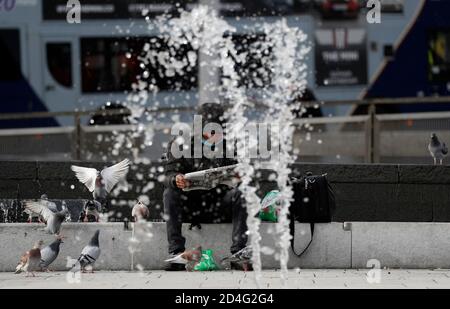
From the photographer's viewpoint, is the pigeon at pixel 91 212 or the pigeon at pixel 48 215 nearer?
the pigeon at pixel 48 215

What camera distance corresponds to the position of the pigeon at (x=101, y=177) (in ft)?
30.9

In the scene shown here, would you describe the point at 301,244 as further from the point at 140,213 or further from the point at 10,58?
the point at 10,58

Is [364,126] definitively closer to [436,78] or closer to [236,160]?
[236,160]

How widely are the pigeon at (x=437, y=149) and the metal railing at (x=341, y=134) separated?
1.03 feet

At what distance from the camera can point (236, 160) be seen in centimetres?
879

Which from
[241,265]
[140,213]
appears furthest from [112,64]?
[241,265]

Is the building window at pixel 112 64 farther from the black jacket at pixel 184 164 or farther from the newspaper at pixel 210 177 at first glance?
the newspaper at pixel 210 177

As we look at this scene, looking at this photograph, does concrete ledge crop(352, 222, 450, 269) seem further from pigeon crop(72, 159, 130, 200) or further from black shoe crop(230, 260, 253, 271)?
pigeon crop(72, 159, 130, 200)

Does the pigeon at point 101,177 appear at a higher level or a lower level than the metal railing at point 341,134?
lower

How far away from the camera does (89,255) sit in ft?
28.0

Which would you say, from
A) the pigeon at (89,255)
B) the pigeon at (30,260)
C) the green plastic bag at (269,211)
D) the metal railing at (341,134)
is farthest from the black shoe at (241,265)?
the metal railing at (341,134)

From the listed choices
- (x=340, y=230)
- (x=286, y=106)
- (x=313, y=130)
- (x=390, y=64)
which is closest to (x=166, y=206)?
(x=340, y=230)

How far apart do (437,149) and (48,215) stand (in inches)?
191

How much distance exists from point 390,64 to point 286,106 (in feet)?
13.8
